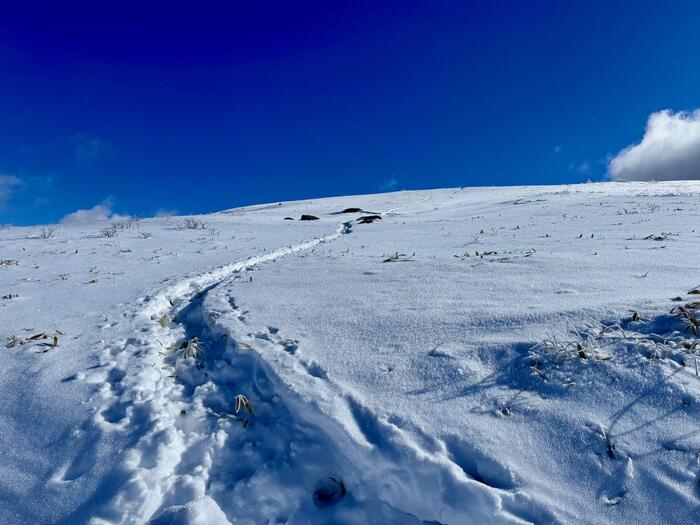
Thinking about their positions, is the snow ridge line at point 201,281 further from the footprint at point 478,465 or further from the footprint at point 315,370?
the footprint at point 478,465

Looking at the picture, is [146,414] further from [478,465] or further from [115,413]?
[478,465]

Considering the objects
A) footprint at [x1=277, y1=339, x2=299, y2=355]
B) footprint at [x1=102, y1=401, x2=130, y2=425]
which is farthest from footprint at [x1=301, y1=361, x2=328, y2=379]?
footprint at [x1=102, y1=401, x2=130, y2=425]

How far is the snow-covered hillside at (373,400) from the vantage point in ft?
6.88

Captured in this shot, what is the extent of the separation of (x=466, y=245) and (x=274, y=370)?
5639 millimetres

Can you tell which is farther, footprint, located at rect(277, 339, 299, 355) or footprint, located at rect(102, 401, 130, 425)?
footprint, located at rect(277, 339, 299, 355)

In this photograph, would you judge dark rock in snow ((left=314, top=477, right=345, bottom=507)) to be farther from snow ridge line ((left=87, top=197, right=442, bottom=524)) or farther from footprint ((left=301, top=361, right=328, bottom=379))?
footprint ((left=301, top=361, right=328, bottom=379))

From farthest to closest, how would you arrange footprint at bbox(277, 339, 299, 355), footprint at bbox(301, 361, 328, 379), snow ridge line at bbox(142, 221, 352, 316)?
snow ridge line at bbox(142, 221, 352, 316)
footprint at bbox(277, 339, 299, 355)
footprint at bbox(301, 361, 328, 379)

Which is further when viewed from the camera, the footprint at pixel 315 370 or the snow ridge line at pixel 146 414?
the footprint at pixel 315 370

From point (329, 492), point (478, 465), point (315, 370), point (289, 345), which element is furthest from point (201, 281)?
point (478, 465)

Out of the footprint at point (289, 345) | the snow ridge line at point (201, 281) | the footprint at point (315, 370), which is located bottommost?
the footprint at point (315, 370)

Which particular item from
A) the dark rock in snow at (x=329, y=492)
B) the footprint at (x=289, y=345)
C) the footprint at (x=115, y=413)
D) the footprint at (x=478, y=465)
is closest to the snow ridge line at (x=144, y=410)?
the footprint at (x=115, y=413)

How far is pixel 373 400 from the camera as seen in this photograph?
270 centimetres

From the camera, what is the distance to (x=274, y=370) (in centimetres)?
314

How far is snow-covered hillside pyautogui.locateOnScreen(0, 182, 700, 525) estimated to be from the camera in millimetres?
2098
